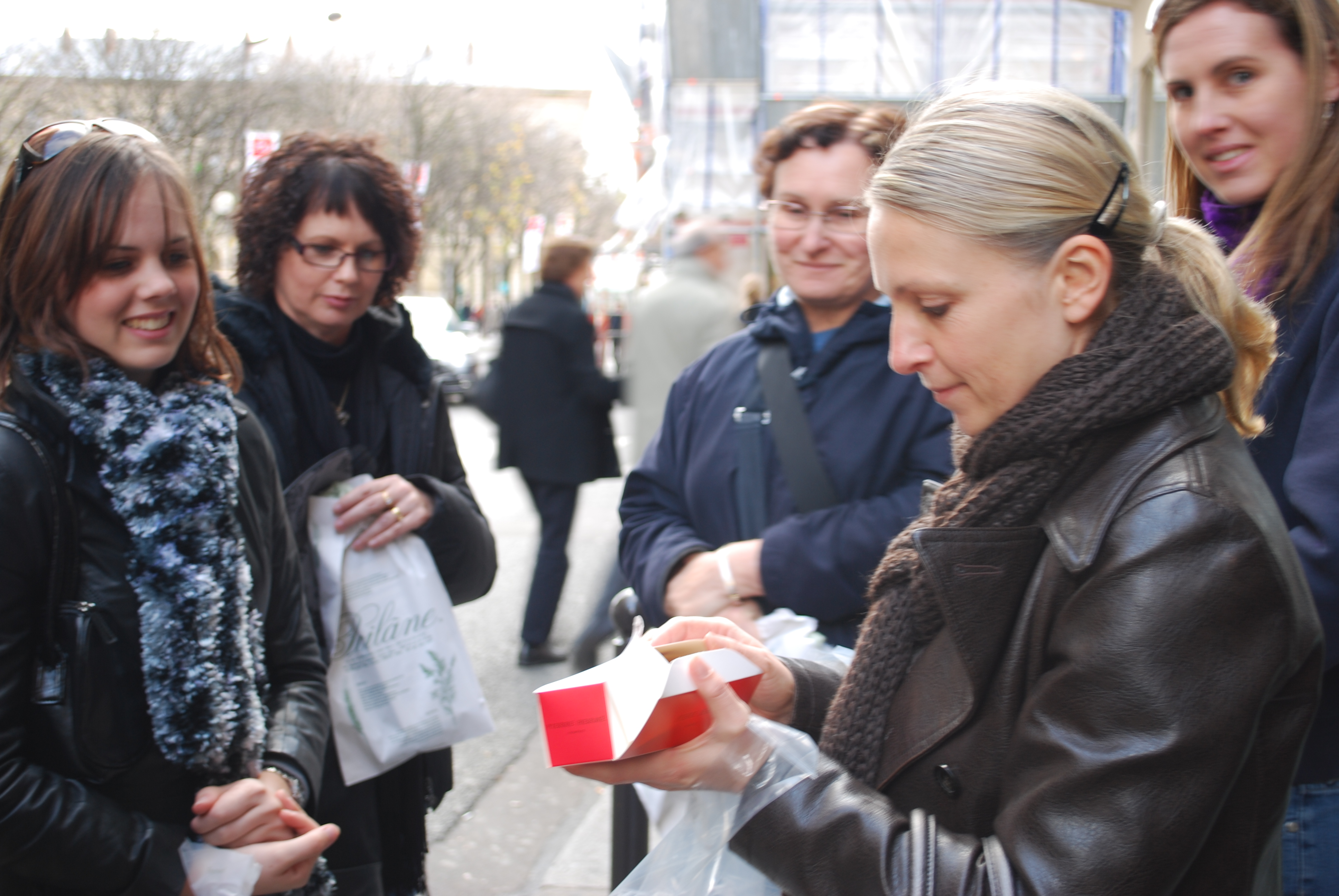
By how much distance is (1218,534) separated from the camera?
104cm

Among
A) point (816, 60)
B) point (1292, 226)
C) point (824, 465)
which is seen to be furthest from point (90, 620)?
point (816, 60)

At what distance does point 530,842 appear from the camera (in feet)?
12.6

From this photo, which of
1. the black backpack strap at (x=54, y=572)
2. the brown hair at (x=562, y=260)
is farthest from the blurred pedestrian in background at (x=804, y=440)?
the brown hair at (x=562, y=260)

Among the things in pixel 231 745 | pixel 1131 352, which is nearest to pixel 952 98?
pixel 1131 352

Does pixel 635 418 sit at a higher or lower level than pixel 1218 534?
lower

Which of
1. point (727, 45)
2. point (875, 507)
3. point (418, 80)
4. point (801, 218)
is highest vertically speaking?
point (418, 80)

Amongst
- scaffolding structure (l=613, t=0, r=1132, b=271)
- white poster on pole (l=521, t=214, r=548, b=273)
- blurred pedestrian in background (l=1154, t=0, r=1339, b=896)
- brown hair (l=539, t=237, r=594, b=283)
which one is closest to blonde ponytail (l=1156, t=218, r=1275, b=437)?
blurred pedestrian in background (l=1154, t=0, r=1339, b=896)

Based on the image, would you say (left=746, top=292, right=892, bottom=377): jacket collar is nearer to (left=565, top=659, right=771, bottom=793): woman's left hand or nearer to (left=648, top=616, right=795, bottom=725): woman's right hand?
(left=648, top=616, right=795, bottom=725): woman's right hand

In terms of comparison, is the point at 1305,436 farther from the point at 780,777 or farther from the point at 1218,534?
the point at 780,777

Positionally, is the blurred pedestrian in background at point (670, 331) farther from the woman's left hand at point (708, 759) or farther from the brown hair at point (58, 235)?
the woman's left hand at point (708, 759)

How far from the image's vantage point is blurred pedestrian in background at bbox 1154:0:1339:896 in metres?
1.47

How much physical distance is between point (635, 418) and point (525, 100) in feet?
118

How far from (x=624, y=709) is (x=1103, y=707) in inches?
20.2

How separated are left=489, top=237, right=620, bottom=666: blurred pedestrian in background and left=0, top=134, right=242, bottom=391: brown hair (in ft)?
13.4
